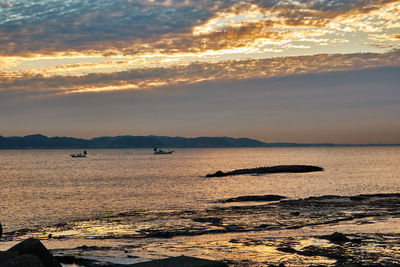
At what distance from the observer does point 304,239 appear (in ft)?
94.9

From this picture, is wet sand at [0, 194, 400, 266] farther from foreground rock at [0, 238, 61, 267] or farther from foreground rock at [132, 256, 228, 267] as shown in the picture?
foreground rock at [132, 256, 228, 267]

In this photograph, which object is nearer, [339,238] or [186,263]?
[186,263]

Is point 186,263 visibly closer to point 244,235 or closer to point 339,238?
point 339,238

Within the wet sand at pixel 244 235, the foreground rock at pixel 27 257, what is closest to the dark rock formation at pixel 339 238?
the wet sand at pixel 244 235

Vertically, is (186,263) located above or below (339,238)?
above

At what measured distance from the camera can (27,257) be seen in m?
17.7

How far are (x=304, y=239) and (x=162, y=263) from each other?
45.7 feet

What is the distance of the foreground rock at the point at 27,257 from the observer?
57.1 ft

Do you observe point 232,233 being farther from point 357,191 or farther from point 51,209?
point 357,191

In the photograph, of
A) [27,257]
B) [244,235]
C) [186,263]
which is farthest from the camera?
[244,235]

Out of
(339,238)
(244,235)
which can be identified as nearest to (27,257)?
(244,235)

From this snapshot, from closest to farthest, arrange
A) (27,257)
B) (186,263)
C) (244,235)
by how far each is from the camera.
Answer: (186,263)
(27,257)
(244,235)

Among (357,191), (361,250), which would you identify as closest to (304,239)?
(361,250)

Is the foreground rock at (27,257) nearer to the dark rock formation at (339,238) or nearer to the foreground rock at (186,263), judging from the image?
the foreground rock at (186,263)
